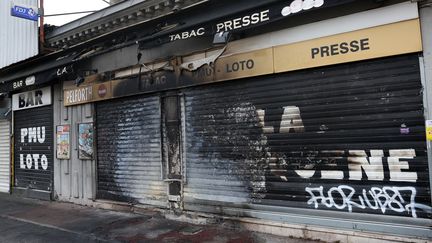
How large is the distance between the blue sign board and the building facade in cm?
207

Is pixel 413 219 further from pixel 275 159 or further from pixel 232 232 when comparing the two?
pixel 232 232

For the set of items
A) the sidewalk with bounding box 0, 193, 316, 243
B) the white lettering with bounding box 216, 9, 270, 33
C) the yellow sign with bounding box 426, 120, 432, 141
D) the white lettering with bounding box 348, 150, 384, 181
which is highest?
the white lettering with bounding box 216, 9, 270, 33

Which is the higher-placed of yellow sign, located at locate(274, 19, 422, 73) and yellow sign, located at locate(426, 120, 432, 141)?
yellow sign, located at locate(274, 19, 422, 73)

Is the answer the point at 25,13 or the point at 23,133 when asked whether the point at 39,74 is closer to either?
the point at 25,13

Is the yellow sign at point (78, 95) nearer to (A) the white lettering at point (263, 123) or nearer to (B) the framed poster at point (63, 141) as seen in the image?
(B) the framed poster at point (63, 141)

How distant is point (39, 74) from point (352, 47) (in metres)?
8.70

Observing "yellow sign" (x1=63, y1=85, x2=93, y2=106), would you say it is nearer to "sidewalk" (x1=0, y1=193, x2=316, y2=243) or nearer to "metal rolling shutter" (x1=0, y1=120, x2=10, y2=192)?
"sidewalk" (x1=0, y1=193, x2=316, y2=243)

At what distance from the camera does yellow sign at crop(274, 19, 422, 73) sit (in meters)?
5.53

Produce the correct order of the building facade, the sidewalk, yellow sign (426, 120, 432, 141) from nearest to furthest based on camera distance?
yellow sign (426, 120, 432, 141), the building facade, the sidewalk

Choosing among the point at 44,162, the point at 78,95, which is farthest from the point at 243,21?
the point at 44,162

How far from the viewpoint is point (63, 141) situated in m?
11.1

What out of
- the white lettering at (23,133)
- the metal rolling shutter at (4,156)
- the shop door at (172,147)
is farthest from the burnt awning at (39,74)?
the shop door at (172,147)

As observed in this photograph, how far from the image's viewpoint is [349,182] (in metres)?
6.05

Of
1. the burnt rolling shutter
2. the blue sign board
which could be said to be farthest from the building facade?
the blue sign board
